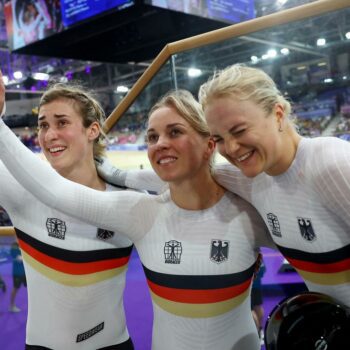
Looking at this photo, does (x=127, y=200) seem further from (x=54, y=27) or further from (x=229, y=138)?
(x=54, y=27)

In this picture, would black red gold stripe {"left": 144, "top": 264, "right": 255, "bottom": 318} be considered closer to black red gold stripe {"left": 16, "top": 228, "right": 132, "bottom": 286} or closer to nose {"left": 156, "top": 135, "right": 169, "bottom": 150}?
black red gold stripe {"left": 16, "top": 228, "right": 132, "bottom": 286}

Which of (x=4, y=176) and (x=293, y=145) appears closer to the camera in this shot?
(x=293, y=145)

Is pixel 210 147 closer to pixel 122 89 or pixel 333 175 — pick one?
pixel 333 175

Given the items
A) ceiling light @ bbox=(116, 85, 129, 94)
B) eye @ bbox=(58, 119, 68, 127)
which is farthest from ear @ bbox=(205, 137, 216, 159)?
ceiling light @ bbox=(116, 85, 129, 94)

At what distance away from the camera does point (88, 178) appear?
1.99 m

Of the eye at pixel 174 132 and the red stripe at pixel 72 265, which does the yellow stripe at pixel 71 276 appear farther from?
the eye at pixel 174 132

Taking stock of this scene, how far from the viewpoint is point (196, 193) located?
5.59ft

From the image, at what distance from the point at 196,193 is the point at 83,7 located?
7.20m

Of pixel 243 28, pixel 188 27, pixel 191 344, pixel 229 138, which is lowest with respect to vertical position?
pixel 191 344

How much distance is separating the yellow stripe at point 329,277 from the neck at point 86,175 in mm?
1018

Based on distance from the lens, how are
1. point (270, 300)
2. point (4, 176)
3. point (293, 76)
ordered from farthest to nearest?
point (293, 76), point (270, 300), point (4, 176)

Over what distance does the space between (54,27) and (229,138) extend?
838 cm

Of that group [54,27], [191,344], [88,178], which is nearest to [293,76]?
[88,178]

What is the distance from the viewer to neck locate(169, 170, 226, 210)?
1.69m
